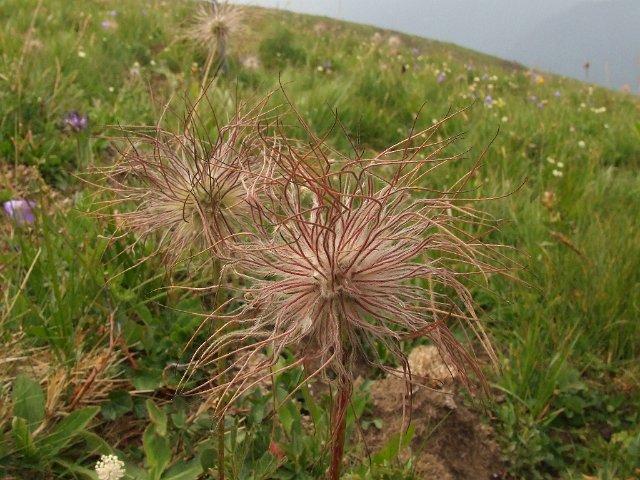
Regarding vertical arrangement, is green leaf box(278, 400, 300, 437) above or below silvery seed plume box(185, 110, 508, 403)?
below

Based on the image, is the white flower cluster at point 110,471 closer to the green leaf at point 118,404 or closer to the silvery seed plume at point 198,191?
the green leaf at point 118,404

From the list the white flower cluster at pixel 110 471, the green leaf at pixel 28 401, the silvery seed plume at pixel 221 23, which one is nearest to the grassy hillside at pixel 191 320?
the green leaf at pixel 28 401

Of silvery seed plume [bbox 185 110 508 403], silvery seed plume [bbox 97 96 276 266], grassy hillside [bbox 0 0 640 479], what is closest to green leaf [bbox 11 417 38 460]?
grassy hillside [bbox 0 0 640 479]

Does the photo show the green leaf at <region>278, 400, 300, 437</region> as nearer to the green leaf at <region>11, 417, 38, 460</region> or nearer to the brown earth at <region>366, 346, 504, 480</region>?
the brown earth at <region>366, 346, 504, 480</region>

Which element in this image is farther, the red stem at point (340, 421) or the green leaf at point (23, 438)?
the green leaf at point (23, 438)

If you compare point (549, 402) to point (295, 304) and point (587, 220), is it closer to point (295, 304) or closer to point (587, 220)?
point (587, 220)

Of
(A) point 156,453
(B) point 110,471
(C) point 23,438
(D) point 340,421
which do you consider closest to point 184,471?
(A) point 156,453
